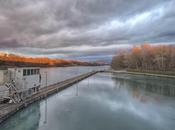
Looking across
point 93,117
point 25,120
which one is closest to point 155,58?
point 93,117

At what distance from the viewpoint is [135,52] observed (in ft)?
281

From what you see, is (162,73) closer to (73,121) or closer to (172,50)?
(172,50)

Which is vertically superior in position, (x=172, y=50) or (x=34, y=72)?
(x=172, y=50)

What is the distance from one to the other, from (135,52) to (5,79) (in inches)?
2943

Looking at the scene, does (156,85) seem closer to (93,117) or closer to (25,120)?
(93,117)

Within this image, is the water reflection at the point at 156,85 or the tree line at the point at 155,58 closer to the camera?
the water reflection at the point at 156,85

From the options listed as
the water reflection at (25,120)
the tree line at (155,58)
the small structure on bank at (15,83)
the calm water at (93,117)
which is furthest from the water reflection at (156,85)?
the small structure on bank at (15,83)

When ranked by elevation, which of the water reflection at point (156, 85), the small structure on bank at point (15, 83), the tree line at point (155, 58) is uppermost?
the tree line at point (155, 58)

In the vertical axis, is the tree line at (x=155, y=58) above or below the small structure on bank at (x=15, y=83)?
above

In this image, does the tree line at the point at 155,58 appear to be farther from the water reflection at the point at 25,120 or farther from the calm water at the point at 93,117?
the water reflection at the point at 25,120

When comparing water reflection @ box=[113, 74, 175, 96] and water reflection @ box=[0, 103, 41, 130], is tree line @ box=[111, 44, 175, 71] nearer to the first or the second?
water reflection @ box=[113, 74, 175, 96]

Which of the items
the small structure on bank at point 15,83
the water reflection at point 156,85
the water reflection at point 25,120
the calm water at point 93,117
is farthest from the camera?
the water reflection at point 156,85

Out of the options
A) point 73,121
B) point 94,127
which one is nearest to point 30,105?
point 73,121

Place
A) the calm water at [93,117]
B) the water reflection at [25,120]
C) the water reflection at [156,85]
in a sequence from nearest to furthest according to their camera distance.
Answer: the water reflection at [25,120]
the calm water at [93,117]
the water reflection at [156,85]
